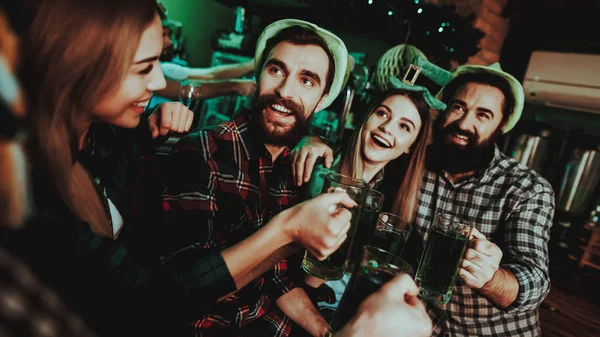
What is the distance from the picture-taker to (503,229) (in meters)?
1.99

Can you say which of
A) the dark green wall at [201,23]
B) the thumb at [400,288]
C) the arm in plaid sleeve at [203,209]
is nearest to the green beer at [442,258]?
the thumb at [400,288]

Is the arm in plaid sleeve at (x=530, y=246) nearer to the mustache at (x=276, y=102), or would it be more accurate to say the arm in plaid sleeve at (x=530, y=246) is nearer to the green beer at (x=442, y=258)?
the green beer at (x=442, y=258)

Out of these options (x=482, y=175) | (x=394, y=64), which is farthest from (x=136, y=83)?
(x=482, y=175)

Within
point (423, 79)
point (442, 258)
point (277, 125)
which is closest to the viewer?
point (442, 258)

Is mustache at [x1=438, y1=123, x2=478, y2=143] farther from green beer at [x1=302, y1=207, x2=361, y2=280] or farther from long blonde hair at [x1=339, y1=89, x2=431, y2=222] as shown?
green beer at [x1=302, y1=207, x2=361, y2=280]

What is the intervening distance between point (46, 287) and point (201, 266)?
542 mm

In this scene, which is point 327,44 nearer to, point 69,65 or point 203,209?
point 203,209

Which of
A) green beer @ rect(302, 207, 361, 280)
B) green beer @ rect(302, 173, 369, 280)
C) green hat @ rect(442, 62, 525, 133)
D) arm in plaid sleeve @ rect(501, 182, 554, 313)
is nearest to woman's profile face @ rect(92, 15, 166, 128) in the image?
green beer @ rect(302, 173, 369, 280)

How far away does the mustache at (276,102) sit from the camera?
1609 mm

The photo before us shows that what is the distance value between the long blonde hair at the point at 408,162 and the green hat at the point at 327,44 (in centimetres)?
40

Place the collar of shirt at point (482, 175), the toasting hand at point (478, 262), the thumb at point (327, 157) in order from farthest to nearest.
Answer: the collar of shirt at point (482, 175)
the thumb at point (327, 157)
the toasting hand at point (478, 262)

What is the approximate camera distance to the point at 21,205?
0.39m

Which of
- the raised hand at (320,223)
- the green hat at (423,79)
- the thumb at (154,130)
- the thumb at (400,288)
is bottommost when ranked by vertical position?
the thumb at (400,288)

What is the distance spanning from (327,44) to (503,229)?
1.59 m
